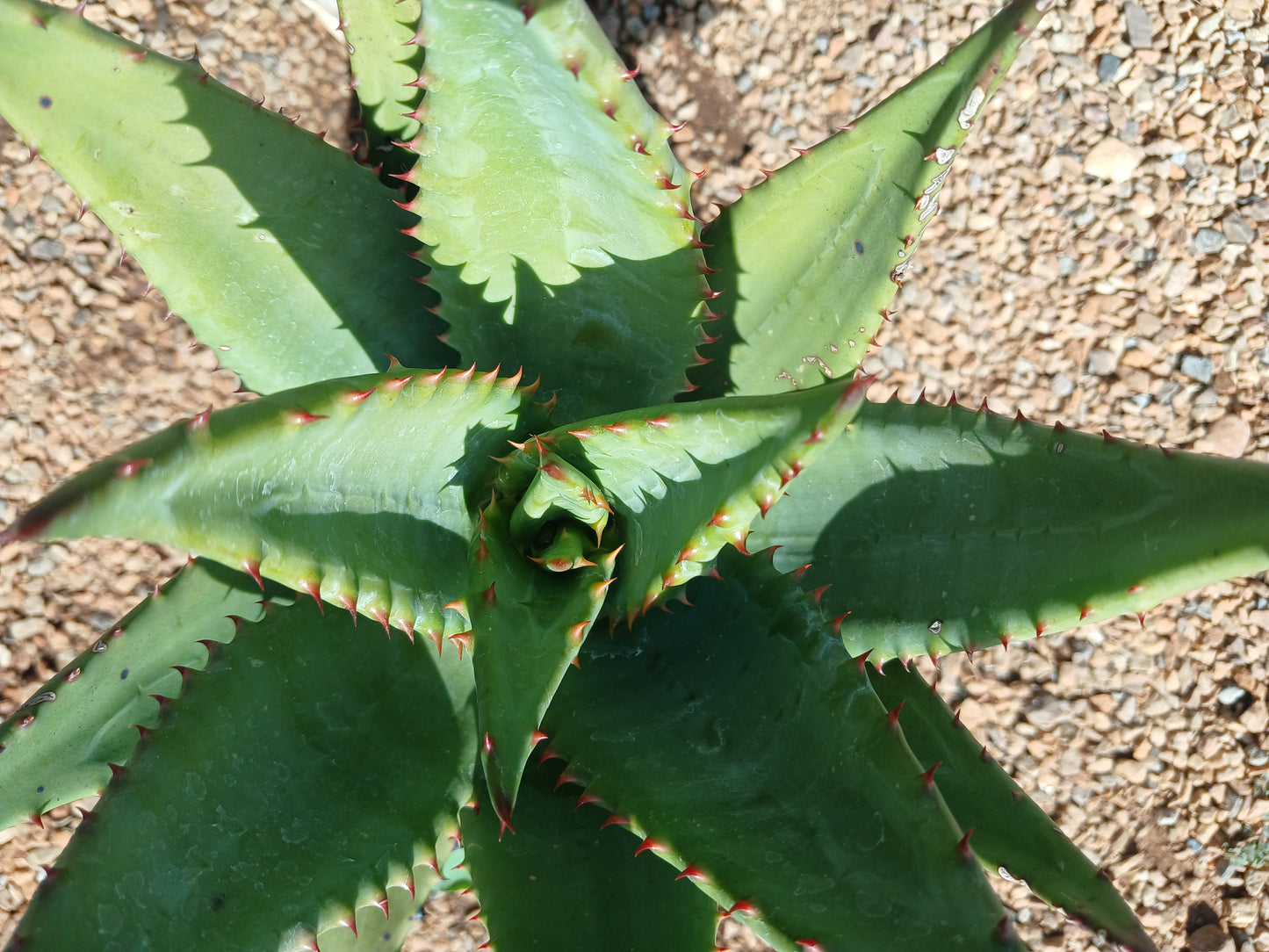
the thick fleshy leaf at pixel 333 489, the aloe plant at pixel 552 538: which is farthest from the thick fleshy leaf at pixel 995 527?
the thick fleshy leaf at pixel 333 489

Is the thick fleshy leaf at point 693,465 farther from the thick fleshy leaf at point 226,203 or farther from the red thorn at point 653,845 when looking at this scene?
the thick fleshy leaf at point 226,203

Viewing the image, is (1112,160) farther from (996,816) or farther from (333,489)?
(333,489)

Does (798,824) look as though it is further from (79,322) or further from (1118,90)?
(1118,90)

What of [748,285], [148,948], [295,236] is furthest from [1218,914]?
[295,236]

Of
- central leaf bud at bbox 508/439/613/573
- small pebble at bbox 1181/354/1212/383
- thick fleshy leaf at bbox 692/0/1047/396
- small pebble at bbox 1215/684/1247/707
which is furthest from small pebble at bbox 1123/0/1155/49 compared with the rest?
central leaf bud at bbox 508/439/613/573

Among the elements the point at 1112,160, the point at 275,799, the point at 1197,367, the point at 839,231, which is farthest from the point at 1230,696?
the point at 275,799
